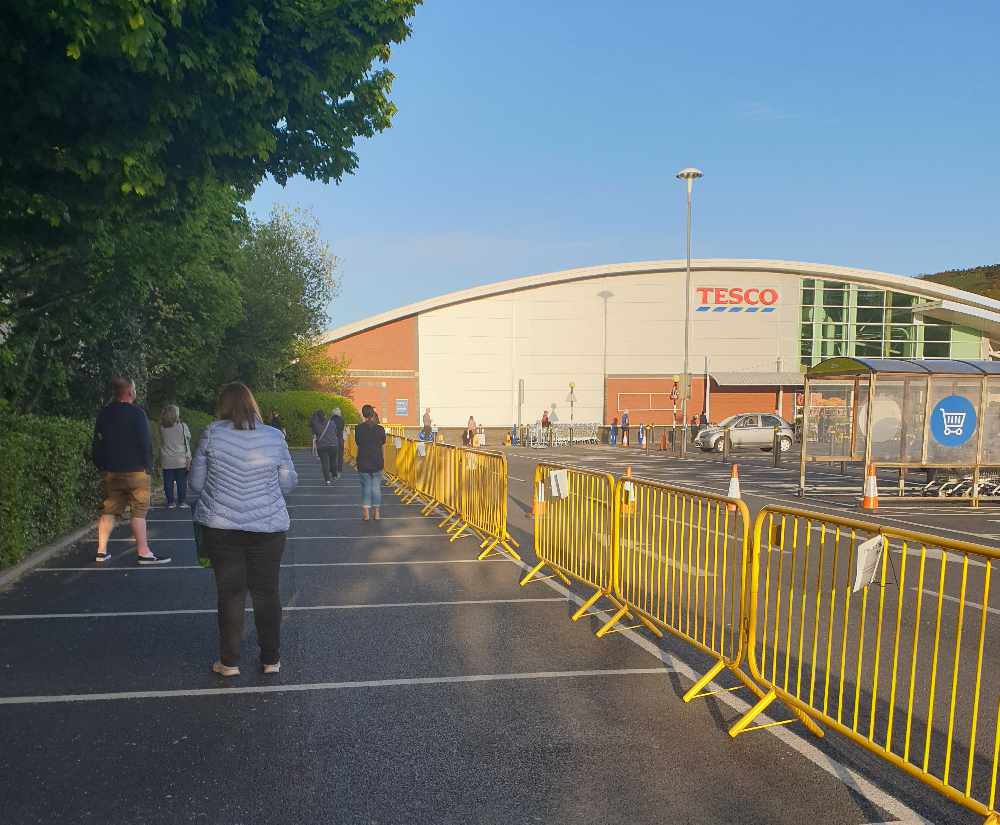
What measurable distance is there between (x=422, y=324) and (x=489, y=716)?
46.4 m

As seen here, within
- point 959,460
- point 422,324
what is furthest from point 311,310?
point 959,460

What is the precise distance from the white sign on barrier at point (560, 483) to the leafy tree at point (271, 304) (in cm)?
2363

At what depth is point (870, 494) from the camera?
47.2ft

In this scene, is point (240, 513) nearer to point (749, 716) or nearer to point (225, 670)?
point (225, 670)

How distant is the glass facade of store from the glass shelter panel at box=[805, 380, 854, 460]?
37.9 meters

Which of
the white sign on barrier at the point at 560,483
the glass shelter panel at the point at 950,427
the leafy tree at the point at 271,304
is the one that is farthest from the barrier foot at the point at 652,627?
the leafy tree at the point at 271,304

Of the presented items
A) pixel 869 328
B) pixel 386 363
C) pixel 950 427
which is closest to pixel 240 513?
pixel 950 427

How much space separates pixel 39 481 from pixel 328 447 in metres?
10.5

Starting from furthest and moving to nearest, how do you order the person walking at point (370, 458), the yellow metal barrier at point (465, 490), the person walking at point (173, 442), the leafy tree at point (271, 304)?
the leafy tree at point (271, 304)
the person walking at point (370, 458)
the person walking at point (173, 442)
the yellow metal barrier at point (465, 490)

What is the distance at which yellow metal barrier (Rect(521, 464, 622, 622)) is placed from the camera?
22.3 ft

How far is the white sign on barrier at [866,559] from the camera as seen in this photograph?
3.83m

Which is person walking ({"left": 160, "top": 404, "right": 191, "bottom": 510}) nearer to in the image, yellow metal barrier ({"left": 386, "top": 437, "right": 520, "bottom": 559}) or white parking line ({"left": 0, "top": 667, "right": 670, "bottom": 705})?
yellow metal barrier ({"left": 386, "top": 437, "right": 520, "bottom": 559})

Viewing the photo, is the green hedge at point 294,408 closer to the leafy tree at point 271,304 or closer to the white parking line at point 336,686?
the leafy tree at point 271,304

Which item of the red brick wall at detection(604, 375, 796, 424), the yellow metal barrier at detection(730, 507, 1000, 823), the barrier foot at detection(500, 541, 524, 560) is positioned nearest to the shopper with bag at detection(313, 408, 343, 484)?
the barrier foot at detection(500, 541, 524, 560)
